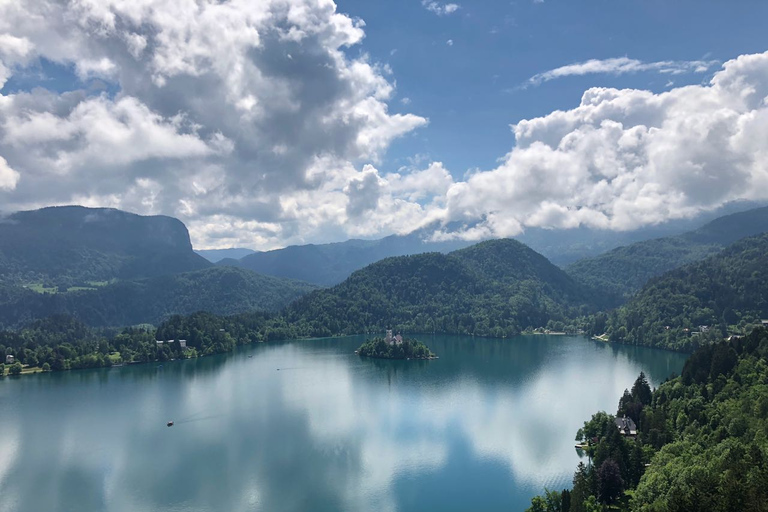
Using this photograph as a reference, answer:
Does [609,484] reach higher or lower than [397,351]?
lower

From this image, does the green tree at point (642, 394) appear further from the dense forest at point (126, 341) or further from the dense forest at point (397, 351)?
the dense forest at point (126, 341)

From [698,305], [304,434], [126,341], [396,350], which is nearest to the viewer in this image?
[304,434]

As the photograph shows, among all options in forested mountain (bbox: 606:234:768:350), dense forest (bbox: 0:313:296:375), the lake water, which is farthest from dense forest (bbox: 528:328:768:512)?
dense forest (bbox: 0:313:296:375)

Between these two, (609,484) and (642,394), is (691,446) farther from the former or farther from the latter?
(642,394)

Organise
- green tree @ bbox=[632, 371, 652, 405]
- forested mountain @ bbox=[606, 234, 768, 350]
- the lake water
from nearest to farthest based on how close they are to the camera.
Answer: the lake water → green tree @ bbox=[632, 371, 652, 405] → forested mountain @ bbox=[606, 234, 768, 350]

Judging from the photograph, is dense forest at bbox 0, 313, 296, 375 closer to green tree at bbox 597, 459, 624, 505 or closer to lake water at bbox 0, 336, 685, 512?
lake water at bbox 0, 336, 685, 512

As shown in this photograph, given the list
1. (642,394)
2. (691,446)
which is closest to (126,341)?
(642,394)
